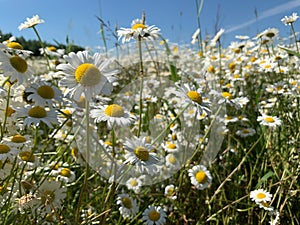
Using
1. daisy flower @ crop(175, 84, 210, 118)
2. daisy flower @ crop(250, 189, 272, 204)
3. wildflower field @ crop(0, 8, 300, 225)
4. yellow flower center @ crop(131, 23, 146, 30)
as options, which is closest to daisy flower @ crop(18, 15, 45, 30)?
wildflower field @ crop(0, 8, 300, 225)

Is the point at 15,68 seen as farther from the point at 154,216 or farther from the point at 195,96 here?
the point at 154,216

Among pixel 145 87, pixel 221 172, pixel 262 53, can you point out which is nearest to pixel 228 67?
pixel 262 53

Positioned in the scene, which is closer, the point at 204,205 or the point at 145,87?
the point at 204,205

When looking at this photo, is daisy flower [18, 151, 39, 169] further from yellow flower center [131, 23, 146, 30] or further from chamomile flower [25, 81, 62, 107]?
yellow flower center [131, 23, 146, 30]

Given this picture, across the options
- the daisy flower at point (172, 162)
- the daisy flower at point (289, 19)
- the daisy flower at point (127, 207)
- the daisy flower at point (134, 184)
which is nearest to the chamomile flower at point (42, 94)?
the daisy flower at point (127, 207)

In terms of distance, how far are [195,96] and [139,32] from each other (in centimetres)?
22

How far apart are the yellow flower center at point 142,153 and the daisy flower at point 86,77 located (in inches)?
7.2

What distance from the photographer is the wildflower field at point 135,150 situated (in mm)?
791

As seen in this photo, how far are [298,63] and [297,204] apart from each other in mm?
700

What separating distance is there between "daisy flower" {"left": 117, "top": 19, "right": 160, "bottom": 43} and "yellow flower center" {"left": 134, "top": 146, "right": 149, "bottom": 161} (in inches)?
11.7

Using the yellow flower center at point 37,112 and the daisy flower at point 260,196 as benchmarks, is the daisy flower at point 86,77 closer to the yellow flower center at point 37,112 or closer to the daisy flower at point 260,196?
the yellow flower center at point 37,112

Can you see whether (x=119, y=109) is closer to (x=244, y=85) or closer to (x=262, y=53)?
(x=244, y=85)

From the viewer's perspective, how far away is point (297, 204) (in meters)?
1.28

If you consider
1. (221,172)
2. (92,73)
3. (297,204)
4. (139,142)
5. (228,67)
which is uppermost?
(228,67)
